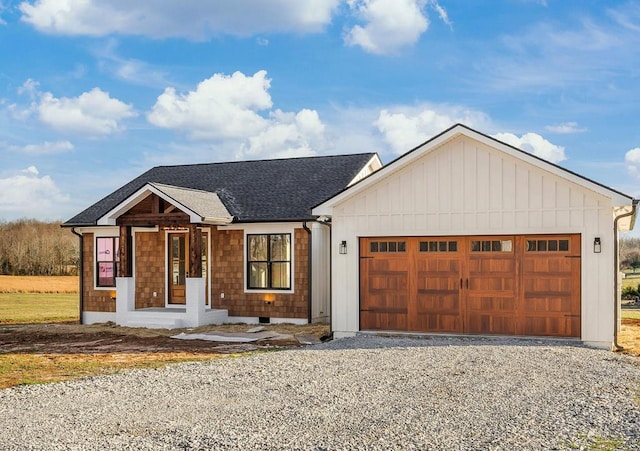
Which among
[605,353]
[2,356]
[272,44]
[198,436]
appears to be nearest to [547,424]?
[198,436]

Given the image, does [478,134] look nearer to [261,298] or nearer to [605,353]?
[605,353]

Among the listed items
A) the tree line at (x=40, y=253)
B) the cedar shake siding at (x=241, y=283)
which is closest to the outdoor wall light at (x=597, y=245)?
the cedar shake siding at (x=241, y=283)

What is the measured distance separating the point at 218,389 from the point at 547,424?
420cm

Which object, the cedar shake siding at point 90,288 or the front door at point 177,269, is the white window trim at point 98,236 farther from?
the front door at point 177,269

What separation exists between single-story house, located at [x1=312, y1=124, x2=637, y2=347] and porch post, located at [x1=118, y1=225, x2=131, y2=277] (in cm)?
628

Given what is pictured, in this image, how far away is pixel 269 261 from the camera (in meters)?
18.2

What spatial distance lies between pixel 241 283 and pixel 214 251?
1.21m

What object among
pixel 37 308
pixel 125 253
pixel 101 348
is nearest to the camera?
A: pixel 101 348

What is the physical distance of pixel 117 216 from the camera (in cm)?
1794

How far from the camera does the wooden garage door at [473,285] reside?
43.8 ft

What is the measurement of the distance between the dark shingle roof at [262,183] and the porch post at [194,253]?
4.32 ft

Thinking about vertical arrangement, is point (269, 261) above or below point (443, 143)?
below

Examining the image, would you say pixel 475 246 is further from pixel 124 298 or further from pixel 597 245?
pixel 124 298

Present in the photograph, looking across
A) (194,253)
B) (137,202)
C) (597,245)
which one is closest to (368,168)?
(194,253)
